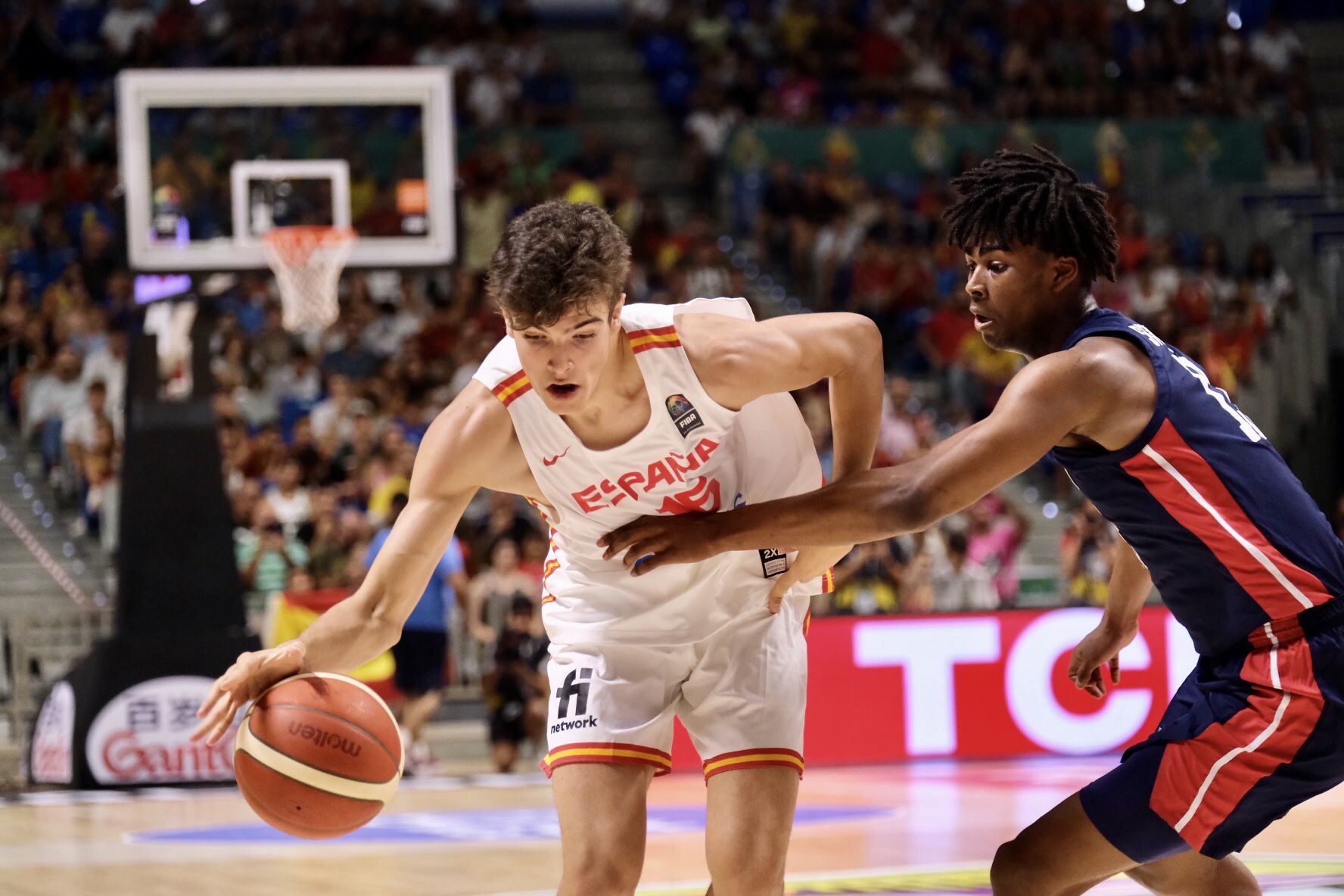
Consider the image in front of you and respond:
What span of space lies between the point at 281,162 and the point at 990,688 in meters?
5.31

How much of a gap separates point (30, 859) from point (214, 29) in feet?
36.5

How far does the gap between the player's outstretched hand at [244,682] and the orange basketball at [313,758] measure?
32 millimetres

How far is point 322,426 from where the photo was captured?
13.1 m

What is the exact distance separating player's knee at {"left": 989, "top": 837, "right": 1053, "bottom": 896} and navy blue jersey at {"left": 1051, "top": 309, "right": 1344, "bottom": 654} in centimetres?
59

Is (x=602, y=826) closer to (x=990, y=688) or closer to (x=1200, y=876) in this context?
(x=1200, y=876)

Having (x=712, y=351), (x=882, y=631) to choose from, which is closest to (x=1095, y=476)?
(x=712, y=351)

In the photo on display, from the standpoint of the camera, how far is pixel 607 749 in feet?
13.9

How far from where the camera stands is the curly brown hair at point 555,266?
12.6ft

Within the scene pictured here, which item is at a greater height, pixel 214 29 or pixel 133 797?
pixel 214 29

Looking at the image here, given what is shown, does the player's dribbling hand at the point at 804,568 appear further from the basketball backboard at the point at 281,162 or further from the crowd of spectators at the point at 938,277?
the crowd of spectators at the point at 938,277

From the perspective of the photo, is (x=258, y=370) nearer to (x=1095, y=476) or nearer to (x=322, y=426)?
(x=322, y=426)

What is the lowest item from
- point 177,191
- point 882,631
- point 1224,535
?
point 882,631

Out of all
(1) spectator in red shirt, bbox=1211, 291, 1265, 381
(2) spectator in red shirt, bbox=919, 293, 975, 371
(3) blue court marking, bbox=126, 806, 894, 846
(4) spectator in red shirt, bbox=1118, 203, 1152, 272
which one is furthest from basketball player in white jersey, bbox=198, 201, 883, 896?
(4) spectator in red shirt, bbox=1118, 203, 1152, 272

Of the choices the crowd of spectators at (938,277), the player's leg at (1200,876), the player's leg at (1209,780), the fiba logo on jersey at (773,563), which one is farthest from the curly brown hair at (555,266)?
the crowd of spectators at (938,277)
